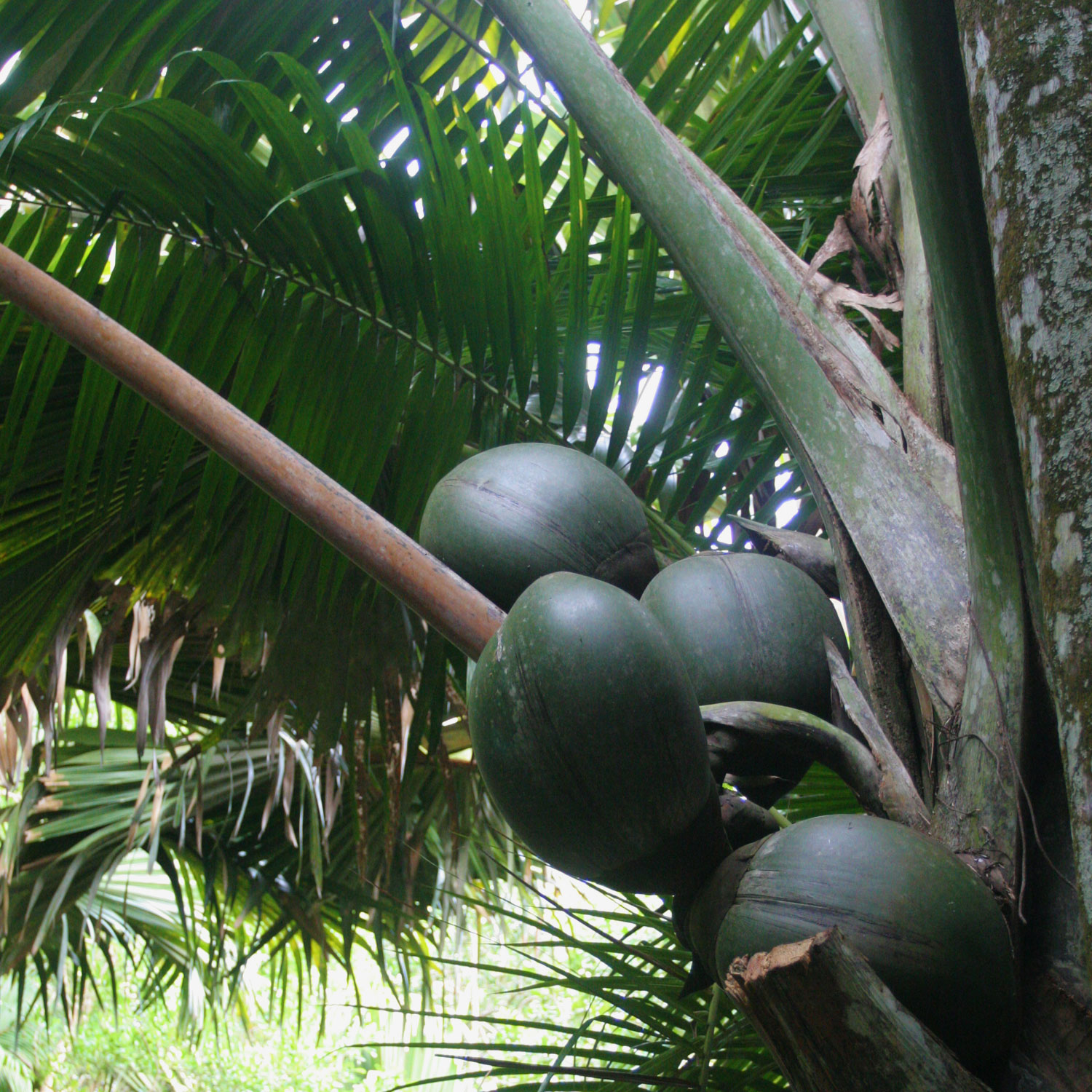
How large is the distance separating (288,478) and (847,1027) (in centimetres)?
39

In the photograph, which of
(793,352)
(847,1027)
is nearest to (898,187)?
(793,352)

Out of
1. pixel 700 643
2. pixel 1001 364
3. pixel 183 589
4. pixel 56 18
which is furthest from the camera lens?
pixel 183 589

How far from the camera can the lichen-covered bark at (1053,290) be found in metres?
0.32

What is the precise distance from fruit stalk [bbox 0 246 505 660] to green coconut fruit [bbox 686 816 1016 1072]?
191mm

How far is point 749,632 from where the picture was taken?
0.61 meters

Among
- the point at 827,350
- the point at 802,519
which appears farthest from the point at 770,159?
the point at 827,350

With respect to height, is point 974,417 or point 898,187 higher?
point 898,187

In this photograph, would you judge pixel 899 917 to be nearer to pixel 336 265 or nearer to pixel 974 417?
pixel 974 417

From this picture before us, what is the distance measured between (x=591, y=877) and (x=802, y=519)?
3.04 feet

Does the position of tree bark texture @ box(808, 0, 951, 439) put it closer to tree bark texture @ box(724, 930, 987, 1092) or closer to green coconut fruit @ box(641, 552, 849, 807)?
green coconut fruit @ box(641, 552, 849, 807)

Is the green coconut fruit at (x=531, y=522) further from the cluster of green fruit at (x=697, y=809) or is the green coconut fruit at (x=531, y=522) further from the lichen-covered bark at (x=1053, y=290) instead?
the lichen-covered bark at (x=1053, y=290)

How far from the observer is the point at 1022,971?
1.49 feet

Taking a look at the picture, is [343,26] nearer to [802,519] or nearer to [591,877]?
[802,519]

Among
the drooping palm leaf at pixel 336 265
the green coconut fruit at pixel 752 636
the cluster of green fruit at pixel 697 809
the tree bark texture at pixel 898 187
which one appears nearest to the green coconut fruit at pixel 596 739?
the cluster of green fruit at pixel 697 809
